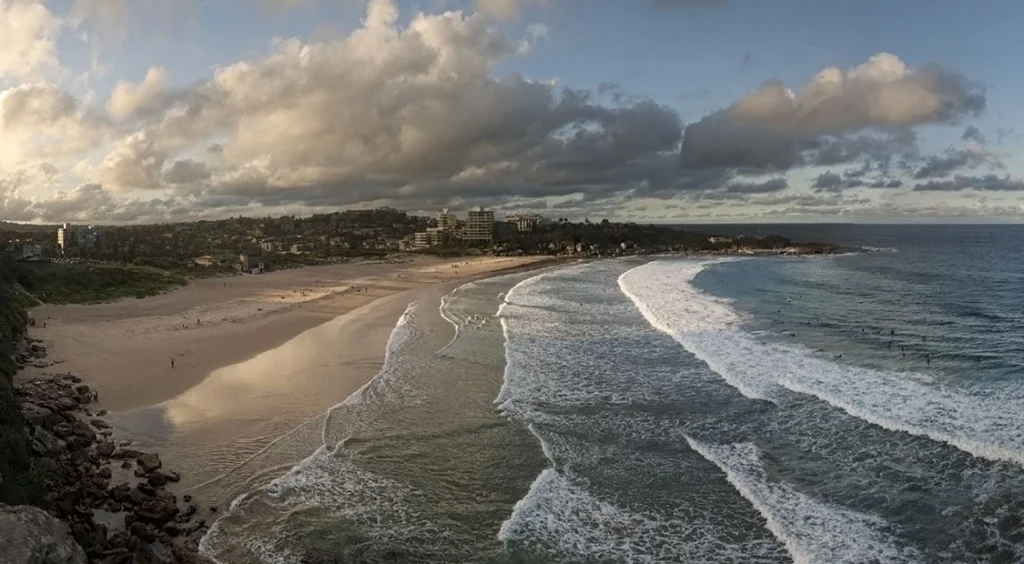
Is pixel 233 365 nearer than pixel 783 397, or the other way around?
pixel 783 397

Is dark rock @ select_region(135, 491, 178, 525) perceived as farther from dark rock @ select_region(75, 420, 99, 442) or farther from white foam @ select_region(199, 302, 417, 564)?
dark rock @ select_region(75, 420, 99, 442)

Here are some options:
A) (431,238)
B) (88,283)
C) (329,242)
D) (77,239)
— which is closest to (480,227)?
(431,238)

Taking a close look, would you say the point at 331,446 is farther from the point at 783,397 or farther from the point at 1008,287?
the point at 1008,287

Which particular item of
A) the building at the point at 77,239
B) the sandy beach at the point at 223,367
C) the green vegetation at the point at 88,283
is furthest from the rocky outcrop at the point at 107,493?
the building at the point at 77,239

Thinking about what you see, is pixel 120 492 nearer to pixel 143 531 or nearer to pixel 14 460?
pixel 143 531

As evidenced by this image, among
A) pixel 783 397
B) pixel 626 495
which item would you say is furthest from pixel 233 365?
pixel 783 397

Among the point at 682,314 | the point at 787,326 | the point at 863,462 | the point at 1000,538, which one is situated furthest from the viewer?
the point at 682,314

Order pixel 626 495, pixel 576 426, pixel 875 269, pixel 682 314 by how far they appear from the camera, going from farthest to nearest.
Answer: pixel 875 269, pixel 682 314, pixel 576 426, pixel 626 495
